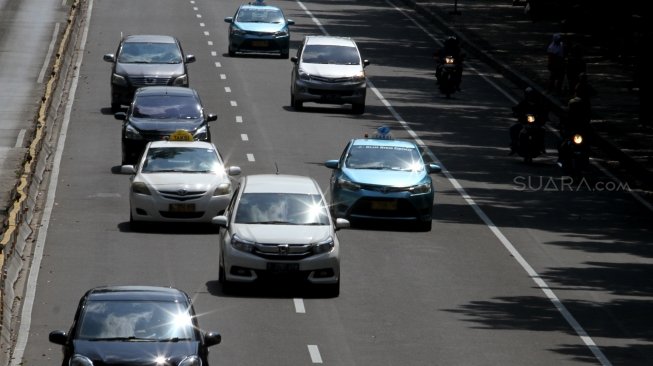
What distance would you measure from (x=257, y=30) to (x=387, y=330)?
3561cm

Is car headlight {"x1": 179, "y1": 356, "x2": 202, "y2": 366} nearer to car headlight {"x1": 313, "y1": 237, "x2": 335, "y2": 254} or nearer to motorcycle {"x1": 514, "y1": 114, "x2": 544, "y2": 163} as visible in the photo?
car headlight {"x1": 313, "y1": 237, "x2": 335, "y2": 254}

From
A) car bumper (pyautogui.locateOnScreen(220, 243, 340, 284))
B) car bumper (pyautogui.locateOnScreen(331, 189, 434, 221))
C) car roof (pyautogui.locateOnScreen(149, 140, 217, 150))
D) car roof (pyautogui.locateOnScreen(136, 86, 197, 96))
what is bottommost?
car roof (pyautogui.locateOnScreen(136, 86, 197, 96))

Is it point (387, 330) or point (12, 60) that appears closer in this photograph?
point (387, 330)

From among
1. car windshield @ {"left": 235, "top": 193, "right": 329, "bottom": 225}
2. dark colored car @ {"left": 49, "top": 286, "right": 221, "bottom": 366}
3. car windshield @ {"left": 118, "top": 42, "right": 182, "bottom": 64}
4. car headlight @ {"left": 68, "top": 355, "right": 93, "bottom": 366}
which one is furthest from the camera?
car windshield @ {"left": 118, "top": 42, "right": 182, "bottom": 64}

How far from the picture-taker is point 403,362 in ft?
68.1

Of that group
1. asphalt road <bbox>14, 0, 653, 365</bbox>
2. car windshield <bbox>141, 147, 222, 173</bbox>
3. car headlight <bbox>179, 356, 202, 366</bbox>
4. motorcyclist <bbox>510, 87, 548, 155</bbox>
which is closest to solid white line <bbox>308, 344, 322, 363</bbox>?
asphalt road <bbox>14, 0, 653, 365</bbox>

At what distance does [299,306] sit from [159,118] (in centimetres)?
1429

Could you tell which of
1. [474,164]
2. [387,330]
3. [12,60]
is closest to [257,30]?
[12,60]

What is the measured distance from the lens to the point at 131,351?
17016 mm

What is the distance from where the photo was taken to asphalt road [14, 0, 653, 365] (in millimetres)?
22047

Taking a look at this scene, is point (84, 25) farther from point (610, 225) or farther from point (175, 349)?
point (175, 349)

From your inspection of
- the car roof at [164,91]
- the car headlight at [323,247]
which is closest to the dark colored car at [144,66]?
the car roof at [164,91]

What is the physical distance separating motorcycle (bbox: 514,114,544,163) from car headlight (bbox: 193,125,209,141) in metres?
6.90
